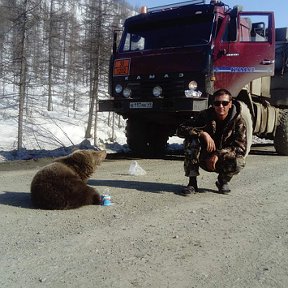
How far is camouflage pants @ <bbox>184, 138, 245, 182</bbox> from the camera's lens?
5363 mm

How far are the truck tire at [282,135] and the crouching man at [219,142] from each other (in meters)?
5.95

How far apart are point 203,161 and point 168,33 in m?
4.60

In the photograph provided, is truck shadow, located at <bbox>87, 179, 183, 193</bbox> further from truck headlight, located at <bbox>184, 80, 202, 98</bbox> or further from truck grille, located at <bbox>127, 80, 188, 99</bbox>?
truck grille, located at <bbox>127, 80, 188, 99</bbox>

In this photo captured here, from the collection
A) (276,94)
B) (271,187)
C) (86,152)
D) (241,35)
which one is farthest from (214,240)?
(276,94)

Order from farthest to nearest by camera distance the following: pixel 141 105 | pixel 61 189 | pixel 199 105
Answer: pixel 141 105 → pixel 199 105 → pixel 61 189

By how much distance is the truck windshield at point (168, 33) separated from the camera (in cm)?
881

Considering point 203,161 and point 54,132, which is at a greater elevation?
point 203,161

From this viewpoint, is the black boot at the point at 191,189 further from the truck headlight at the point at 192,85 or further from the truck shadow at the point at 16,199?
the truck headlight at the point at 192,85

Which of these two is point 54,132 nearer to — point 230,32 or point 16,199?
point 230,32

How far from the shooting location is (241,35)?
8.91m

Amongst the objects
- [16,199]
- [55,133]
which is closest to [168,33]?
[16,199]

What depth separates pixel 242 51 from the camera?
884 cm

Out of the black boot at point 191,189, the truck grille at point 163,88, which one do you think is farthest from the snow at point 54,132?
the black boot at point 191,189

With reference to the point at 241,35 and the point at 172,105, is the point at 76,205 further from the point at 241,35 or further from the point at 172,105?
the point at 241,35
